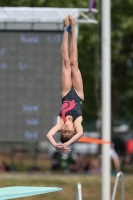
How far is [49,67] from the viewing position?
46.5 feet

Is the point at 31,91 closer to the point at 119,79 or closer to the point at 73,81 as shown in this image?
the point at 73,81

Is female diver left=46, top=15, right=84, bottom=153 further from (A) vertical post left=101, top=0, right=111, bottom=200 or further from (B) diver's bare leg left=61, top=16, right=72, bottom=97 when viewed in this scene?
(A) vertical post left=101, top=0, right=111, bottom=200

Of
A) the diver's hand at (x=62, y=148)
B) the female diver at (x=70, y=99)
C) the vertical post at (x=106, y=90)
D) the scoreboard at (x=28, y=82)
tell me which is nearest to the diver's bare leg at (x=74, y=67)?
the female diver at (x=70, y=99)

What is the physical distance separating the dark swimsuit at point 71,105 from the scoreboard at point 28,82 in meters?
3.56

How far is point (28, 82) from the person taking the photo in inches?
560

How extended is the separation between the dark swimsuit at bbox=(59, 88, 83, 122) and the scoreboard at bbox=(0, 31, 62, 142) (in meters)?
3.56

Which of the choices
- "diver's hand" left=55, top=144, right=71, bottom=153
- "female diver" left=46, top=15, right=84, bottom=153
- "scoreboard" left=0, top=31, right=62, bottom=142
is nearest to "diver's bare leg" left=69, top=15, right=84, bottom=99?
"female diver" left=46, top=15, right=84, bottom=153

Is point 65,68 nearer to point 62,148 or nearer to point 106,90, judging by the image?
point 62,148

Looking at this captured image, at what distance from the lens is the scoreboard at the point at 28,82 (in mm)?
14016

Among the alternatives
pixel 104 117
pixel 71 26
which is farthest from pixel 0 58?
pixel 71 26

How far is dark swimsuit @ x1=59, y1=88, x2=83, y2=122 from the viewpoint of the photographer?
1016cm

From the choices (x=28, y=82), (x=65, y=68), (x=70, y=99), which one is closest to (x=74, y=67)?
(x=65, y=68)

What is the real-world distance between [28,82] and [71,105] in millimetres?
4067

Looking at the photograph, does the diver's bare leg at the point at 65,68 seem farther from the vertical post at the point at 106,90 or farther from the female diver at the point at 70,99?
the vertical post at the point at 106,90
